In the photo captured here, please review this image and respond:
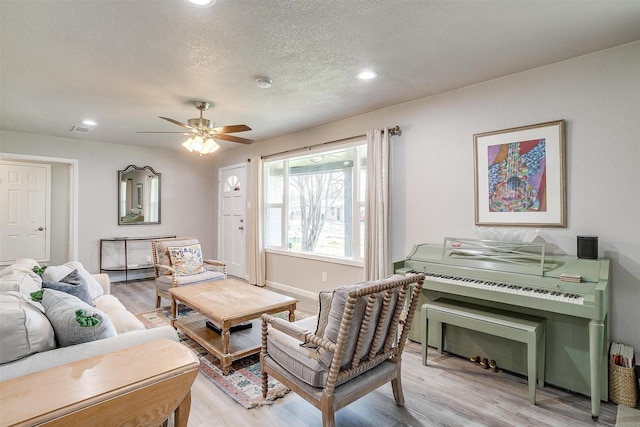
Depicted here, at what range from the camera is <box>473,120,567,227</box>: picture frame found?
8.52ft

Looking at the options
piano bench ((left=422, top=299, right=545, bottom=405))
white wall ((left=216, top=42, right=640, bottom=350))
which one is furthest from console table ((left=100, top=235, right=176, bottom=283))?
piano bench ((left=422, top=299, right=545, bottom=405))

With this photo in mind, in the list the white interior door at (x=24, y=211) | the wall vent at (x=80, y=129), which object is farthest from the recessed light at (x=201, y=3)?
the white interior door at (x=24, y=211)

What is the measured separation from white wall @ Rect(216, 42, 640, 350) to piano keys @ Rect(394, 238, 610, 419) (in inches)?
8.9

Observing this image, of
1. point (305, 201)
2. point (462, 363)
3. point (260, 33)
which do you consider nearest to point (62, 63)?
point (260, 33)

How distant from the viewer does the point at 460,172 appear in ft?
10.4

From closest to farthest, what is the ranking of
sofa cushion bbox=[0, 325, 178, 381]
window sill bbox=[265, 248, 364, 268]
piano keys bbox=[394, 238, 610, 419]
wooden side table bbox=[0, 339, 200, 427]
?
wooden side table bbox=[0, 339, 200, 427] < sofa cushion bbox=[0, 325, 178, 381] < piano keys bbox=[394, 238, 610, 419] < window sill bbox=[265, 248, 364, 268]

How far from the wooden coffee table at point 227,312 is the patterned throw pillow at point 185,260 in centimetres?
81

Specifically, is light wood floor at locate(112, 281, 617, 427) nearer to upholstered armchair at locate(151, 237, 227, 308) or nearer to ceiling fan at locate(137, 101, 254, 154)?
upholstered armchair at locate(151, 237, 227, 308)

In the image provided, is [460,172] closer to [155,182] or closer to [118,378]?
[118,378]

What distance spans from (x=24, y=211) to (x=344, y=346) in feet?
20.6

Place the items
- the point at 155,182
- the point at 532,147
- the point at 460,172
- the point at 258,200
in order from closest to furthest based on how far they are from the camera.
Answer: the point at 532,147 < the point at 460,172 < the point at 258,200 < the point at 155,182

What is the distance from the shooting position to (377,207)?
368 centimetres

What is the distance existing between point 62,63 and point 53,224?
416 cm

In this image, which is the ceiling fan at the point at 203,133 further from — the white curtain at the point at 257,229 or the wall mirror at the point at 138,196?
the wall mirror at the point at 138,196
